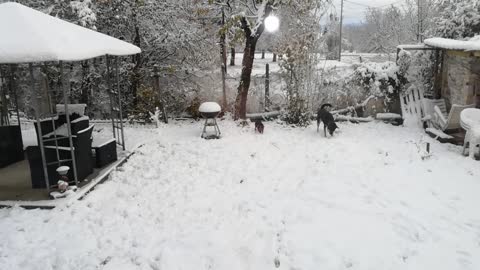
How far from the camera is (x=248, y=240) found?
3723mm

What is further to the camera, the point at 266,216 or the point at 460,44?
the point at 460,44

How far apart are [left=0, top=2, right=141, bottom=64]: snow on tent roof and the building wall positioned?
6689mm

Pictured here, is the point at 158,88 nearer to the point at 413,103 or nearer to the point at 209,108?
the point at 209,108

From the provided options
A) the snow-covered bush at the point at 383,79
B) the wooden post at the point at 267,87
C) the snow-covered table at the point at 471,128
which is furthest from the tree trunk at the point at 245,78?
the snow-covered table at the point at 471,128

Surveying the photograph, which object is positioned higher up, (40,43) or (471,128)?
(40,43)

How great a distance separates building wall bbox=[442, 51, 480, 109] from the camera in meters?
7.42

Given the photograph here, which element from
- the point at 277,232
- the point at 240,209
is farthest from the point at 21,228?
the point at 277,232

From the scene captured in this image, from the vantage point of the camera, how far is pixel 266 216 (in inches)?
167

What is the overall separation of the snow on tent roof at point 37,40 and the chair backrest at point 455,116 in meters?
6.70

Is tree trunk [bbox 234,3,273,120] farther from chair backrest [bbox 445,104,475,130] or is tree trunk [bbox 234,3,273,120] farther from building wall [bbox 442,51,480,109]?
chair backrest [bbox 445,104,475,130]

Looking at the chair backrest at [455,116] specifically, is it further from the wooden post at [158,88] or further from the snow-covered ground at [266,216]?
the wooden post at [158,88]

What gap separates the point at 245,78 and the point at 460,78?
4857 millimetres

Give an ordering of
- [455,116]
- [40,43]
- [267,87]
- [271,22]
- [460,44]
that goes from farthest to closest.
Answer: [267,87], [271,22], [455,116], [460,44], [40,43]

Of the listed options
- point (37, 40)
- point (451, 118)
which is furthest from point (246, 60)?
point (37, 40)
